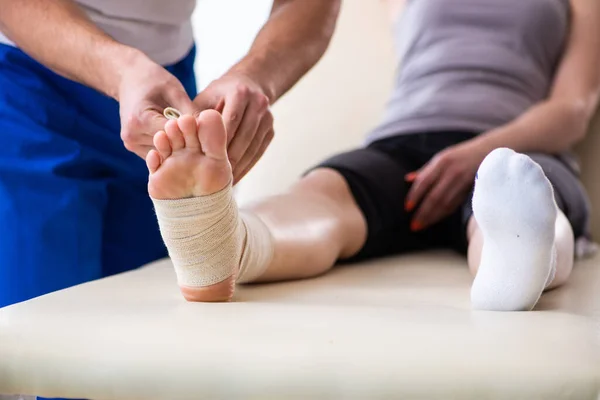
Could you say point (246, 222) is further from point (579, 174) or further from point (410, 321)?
point (579, 174)

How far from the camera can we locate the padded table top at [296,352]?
464 mm

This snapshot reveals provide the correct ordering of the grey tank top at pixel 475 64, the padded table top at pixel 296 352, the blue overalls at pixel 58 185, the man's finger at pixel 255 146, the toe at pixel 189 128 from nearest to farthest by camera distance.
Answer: the padded table top at pixel 296 352 < the toe at pixel 189 128 < the man's finger at pixel 255 146 < the blue overalls at pixel 58 185 < the grey tank top at pixel 475 64

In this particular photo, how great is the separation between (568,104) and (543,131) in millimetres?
93

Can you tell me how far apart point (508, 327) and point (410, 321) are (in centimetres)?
8

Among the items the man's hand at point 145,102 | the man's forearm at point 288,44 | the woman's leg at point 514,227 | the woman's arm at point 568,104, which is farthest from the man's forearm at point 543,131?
the man's hand at point 145,102

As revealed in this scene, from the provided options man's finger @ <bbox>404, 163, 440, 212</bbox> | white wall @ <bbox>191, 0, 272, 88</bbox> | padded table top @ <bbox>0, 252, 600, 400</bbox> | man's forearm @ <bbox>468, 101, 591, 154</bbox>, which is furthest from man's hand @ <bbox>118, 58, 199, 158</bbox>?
white wall @ <bbox>191, 0, 272, 88</bbox>

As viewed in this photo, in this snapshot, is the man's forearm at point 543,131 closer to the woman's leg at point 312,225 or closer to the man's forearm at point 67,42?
the woman's leg at point 312,225

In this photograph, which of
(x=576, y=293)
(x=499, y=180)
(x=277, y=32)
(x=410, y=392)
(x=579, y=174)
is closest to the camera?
(x=410, y=392)

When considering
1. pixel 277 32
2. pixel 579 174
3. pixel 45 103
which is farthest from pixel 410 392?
pixel 579 174

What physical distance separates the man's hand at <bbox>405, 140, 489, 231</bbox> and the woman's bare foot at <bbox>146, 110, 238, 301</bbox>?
46 centimetres

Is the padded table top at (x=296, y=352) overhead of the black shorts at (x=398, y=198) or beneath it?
overhead

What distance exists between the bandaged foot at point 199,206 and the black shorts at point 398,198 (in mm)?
322

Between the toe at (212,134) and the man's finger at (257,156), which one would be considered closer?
the toe at (212,134)

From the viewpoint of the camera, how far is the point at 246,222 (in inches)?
29.2
